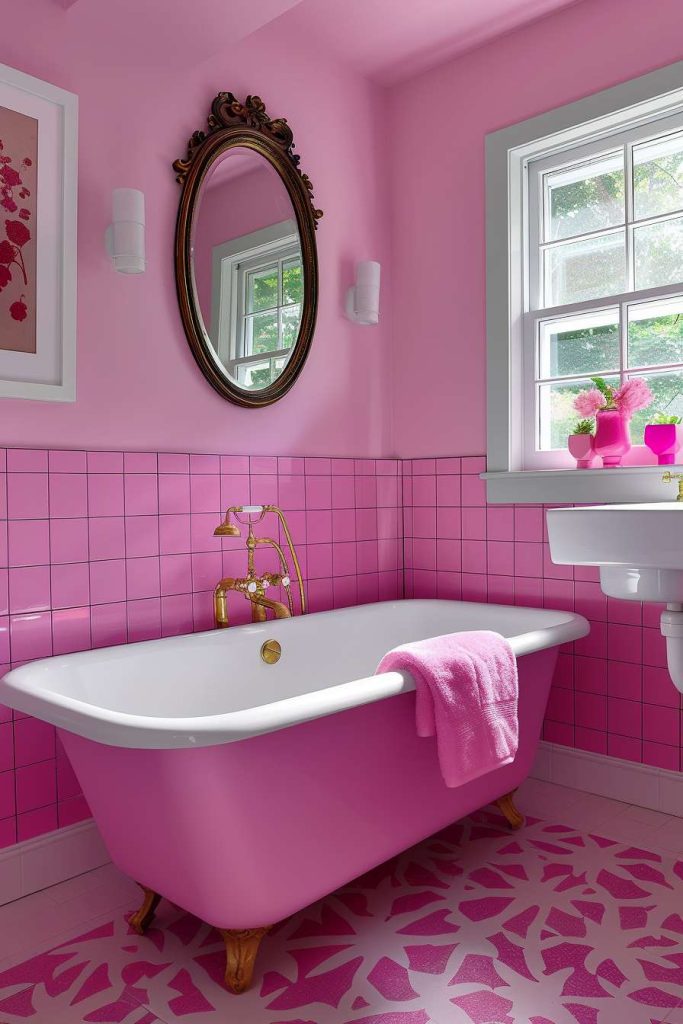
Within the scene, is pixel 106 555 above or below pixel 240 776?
above

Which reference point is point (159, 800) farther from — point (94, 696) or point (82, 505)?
point (82, 505)

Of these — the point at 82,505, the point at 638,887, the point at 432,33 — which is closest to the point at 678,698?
the point at 638,887

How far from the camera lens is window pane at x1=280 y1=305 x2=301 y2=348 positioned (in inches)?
112

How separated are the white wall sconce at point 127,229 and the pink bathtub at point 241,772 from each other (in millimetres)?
1070

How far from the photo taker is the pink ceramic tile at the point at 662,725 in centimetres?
254

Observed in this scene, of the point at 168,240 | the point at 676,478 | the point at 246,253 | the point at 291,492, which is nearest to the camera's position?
the point at 676,478

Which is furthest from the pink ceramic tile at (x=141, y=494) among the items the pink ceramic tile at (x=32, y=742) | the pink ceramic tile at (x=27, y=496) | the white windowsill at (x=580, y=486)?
the white windowsill at (x=580, y=486)

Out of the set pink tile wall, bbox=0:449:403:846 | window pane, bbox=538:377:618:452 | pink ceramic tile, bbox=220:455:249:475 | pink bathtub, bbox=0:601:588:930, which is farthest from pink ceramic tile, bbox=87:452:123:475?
window pane, bbox=538:377:618:452

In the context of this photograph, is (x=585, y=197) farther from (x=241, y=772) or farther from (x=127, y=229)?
(x=241, y=772)

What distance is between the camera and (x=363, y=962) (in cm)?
177

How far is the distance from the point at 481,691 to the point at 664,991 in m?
0.69

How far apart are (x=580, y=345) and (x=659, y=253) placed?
0.38 m

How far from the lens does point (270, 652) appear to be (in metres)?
2.48

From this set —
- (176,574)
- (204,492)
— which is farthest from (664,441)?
(176,574)
